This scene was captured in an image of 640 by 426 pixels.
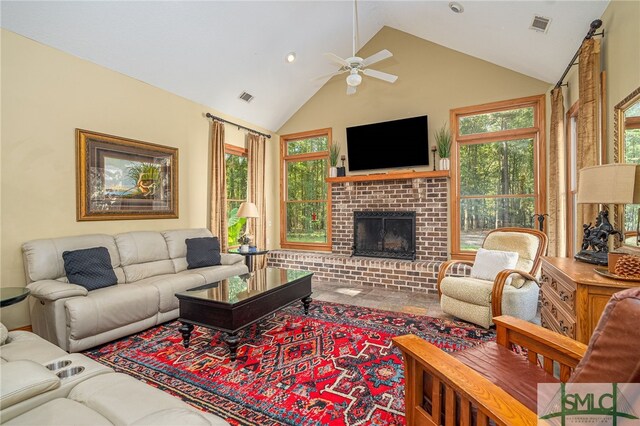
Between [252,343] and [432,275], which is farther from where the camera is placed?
[432,275]

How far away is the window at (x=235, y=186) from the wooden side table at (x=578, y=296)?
15.8ft

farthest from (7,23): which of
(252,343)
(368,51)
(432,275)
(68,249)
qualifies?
(432,275)

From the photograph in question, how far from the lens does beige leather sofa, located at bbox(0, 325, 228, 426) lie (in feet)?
3.63

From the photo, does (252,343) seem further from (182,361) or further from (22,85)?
(22,85)

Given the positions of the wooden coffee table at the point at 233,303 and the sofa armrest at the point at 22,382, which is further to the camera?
the wooden coffee table at the point at 233,303

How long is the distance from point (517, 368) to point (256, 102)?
5.44 m

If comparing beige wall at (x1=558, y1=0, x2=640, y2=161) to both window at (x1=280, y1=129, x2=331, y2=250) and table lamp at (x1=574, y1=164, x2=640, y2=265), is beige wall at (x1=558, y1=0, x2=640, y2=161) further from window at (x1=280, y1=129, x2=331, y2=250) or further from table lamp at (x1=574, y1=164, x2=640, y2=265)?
window at (x1=280, y1=129, x2=331, y2=250)

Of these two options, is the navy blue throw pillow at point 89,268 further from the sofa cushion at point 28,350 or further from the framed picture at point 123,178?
the sofa cushion at point 28,350

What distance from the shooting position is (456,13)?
13.0 feet

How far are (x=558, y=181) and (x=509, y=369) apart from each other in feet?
10.1

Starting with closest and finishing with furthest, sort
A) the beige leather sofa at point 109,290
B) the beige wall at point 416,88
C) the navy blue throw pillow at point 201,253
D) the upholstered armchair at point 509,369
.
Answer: the upholstered armchair at point 509,369 < the beige leather sofa at point 109,290 < the navy blue throw pillow at point 201,253 < the beige wall at point 416,88

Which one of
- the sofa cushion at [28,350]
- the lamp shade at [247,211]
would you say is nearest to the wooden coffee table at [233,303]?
the sofa cushion at [28,350]

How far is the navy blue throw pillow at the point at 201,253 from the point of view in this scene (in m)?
4.12

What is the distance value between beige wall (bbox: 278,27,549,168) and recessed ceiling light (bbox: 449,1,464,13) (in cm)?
112
